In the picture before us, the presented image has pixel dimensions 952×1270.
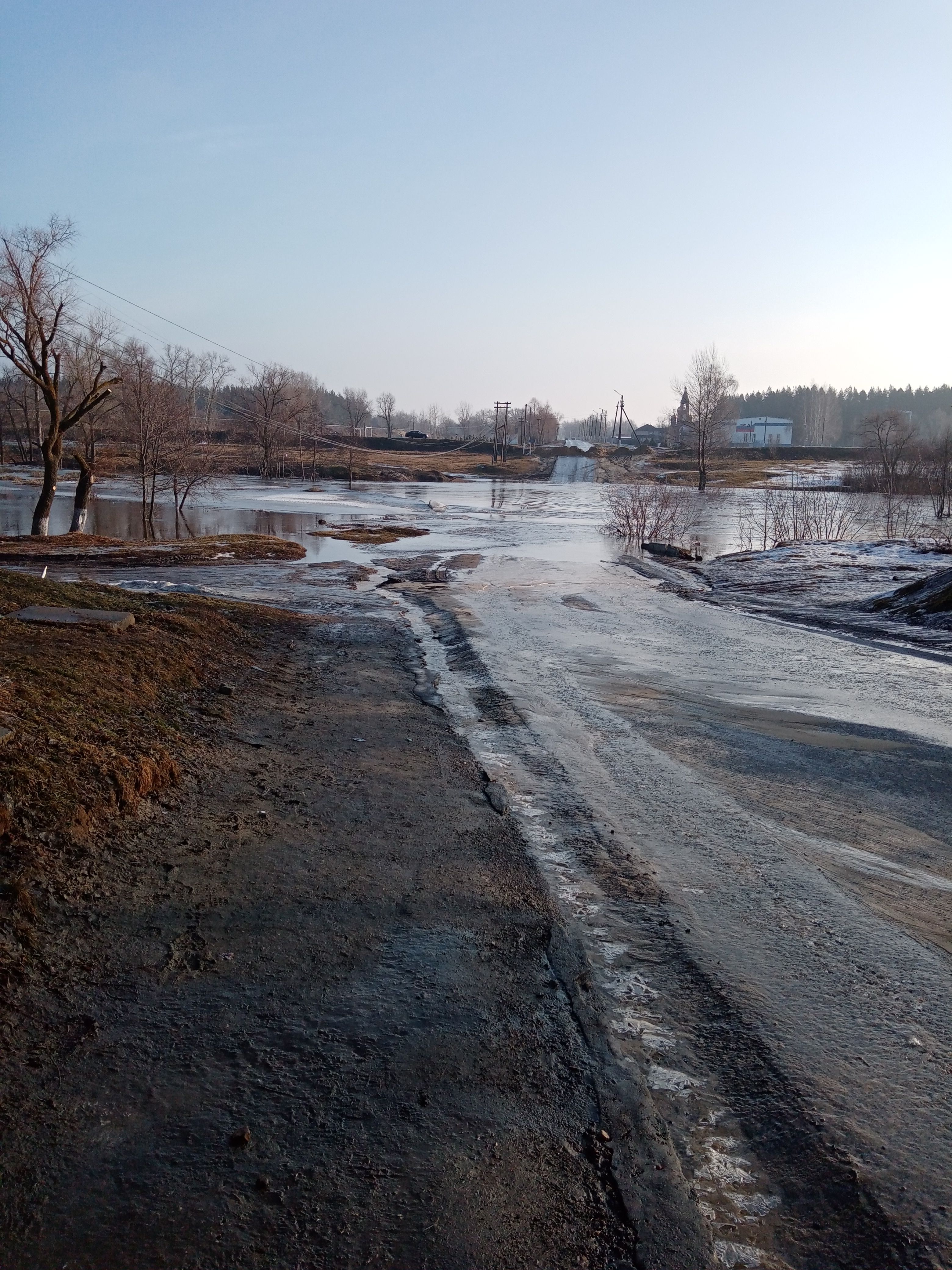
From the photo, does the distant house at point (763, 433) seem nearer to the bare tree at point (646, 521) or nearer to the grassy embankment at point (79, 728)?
the bare tree at point (646, 521)

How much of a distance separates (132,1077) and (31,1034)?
0.42m

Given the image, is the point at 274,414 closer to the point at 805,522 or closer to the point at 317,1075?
the point at 805,522

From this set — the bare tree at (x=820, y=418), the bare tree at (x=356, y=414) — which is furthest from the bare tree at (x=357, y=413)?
the bare tree at (x=820, y=418)

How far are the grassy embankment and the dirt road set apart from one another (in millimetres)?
161

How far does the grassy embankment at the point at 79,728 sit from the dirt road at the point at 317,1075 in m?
0.16

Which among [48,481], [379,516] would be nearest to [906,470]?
[379,516]

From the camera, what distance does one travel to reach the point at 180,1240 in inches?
93.3

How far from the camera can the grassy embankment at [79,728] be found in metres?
4.02

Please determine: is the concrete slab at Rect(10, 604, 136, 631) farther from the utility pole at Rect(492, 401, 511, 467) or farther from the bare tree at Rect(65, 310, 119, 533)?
the utility pole at Rect(492, 401, 511, 467)

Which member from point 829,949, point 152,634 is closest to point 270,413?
point 152,634

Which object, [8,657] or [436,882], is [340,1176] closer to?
[436,882]

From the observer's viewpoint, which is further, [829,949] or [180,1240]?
[829,949]

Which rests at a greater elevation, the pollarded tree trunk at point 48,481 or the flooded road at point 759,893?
the pollarded tree trunk at point 48,481

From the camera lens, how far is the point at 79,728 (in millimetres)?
5543
